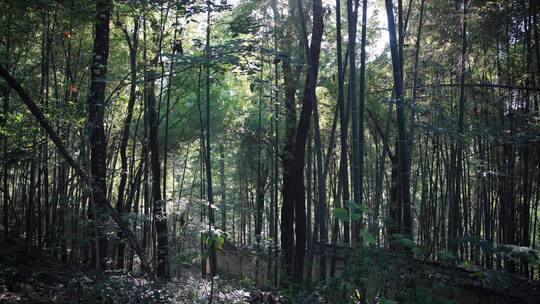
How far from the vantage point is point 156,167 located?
27.6 ft

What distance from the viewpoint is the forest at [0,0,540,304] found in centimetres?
410

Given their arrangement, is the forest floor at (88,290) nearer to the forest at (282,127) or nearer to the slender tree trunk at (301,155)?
the forest at (282,127)

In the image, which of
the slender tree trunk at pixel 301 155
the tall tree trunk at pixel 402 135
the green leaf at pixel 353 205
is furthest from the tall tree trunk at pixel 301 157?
the green leaf at pixel 353 205

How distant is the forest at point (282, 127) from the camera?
4.10 m

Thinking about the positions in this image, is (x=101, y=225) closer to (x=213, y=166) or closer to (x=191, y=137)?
(x=191, y=137)

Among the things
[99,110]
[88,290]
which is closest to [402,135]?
[99,110]

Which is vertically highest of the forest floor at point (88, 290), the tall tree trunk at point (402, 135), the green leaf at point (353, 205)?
the tall tree trunk at point (402, 135)

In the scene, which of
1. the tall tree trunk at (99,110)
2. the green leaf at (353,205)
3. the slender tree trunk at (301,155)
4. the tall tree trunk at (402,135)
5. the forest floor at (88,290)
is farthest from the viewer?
the slender tree trunk at (301,155)

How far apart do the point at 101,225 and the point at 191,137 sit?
7.79m

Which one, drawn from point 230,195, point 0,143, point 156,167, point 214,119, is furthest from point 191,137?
point 230,195

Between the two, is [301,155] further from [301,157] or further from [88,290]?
[88,290]

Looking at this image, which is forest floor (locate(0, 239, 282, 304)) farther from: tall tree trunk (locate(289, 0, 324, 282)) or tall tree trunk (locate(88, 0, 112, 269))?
tall tree trunk (locate(289, 0, 324, 282))

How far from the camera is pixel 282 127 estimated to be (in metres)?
11.2

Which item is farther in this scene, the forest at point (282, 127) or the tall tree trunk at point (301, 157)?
the tall tree trunk at point (301, 157)
